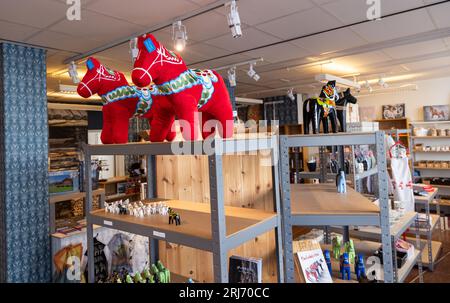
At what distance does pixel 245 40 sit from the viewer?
3693 mm

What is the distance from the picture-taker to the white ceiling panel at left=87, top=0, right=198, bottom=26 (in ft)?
8.27

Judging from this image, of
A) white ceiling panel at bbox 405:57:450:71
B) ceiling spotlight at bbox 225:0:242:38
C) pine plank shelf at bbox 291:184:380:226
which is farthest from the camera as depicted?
white ceiling panel at bbox 405:57:450:71

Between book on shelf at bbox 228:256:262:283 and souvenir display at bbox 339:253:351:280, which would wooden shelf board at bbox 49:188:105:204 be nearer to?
book on shelf at bbox 228:256:262:283

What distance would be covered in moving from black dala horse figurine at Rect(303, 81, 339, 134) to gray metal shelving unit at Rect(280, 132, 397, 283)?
1.03ft

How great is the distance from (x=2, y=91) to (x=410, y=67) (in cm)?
615

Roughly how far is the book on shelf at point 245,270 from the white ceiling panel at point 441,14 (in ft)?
10.0

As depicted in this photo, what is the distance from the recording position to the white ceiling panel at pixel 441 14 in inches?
116

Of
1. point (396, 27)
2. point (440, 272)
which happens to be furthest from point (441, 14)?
point (440, 272)

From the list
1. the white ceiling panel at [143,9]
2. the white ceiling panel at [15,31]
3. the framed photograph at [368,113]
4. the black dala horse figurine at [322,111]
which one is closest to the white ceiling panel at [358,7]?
the white ceiling panel at [143,9]

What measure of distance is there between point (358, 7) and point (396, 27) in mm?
906

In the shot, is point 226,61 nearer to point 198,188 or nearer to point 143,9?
point 143,9

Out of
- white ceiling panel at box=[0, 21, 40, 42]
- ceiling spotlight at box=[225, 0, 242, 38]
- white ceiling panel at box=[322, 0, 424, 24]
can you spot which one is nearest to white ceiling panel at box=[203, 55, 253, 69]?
white ceiling panel at box=[322, 0, 424, 24]
